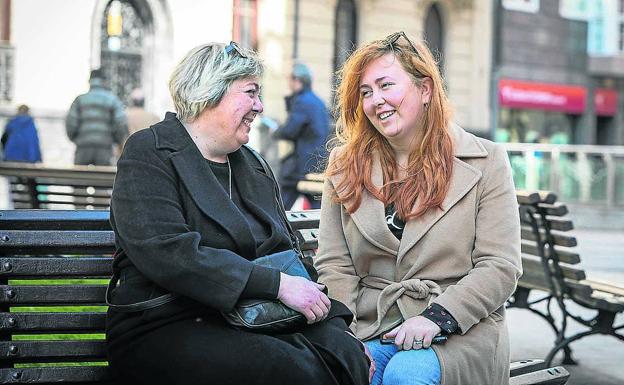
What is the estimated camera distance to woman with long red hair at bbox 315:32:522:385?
3.89m

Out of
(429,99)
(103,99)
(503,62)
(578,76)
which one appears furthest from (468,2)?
(429,99)

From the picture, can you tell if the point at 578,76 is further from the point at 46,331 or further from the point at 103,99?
the point at 46,331

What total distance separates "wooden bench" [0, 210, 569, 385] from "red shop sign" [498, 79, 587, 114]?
30.0 m

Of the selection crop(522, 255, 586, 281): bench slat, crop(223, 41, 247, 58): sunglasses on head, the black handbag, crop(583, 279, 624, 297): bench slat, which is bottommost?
crop(583, 279, 624, 297): bench slat

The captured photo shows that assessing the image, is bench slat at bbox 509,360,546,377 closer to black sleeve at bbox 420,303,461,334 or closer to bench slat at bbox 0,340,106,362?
black sleeve at bbox 420,303,461,334

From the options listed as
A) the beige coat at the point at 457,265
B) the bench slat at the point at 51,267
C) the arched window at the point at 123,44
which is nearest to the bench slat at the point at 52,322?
the bench slat at the point at 51,267

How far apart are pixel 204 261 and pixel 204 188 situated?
0.96 feet

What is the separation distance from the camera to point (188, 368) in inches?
133

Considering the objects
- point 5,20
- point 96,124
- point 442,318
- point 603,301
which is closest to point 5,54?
point 5,20

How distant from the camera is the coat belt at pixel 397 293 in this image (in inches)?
156

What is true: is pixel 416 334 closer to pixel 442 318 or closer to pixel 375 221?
pixel 442 318

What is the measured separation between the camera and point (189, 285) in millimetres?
3410

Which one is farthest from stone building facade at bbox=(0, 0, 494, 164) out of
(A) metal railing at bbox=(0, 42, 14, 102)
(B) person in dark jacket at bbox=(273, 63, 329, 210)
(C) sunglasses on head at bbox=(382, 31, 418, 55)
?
(C) sunglasses on head at bbox=(382, 31, 418, 55)

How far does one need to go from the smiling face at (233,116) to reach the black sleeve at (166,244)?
276 millimetres
